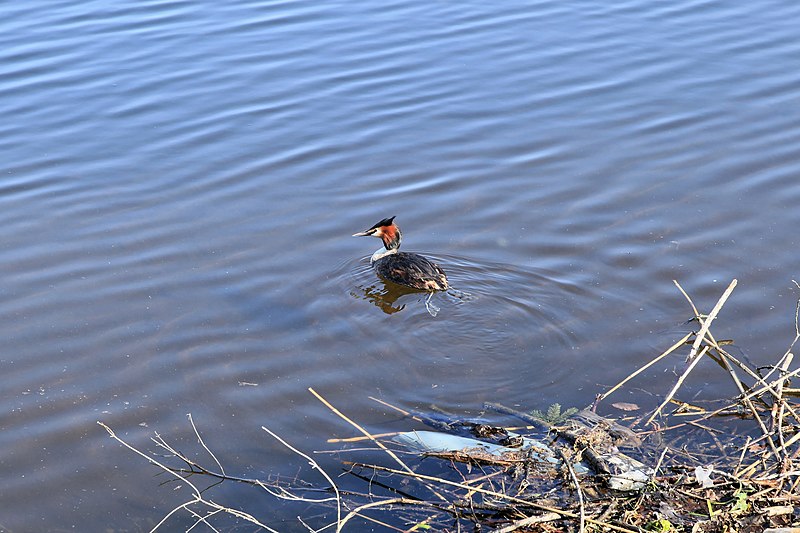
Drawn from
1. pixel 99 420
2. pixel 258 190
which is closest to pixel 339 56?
pixel 258 190

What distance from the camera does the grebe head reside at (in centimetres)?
814

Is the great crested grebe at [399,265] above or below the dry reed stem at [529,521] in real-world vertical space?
below

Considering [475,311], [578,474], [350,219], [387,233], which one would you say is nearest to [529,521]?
[578,474]

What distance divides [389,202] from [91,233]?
102 inches

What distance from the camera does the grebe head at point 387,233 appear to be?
814 centimetres

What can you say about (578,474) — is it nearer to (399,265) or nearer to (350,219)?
(399,265)

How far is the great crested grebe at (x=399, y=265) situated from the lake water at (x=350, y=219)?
14 centimetres

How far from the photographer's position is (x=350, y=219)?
8.83 metres

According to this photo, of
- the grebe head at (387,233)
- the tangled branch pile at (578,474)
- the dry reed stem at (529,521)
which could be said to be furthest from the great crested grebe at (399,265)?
the dry reed stem at (529,521)

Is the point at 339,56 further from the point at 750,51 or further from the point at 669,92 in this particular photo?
the point at 750,51

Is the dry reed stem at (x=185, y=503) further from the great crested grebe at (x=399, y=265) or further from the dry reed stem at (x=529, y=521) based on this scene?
the great crested grebe at (x=399, y=265)

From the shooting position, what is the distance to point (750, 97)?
10922 millimetres

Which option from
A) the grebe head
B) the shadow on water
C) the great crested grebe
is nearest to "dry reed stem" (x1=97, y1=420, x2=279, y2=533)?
the shadow on water

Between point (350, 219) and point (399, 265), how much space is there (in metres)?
1.08
